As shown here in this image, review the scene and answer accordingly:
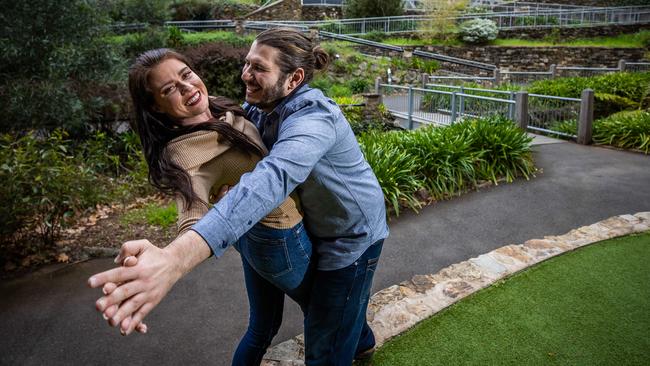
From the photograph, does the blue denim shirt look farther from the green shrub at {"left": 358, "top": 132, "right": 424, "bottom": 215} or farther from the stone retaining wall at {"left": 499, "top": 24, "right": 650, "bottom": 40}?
the stone retaining wall at {"left": 499, "top": 24, "right": 650, "bottom": 40}

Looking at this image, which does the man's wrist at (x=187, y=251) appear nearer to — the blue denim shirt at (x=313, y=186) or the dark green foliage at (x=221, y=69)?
the blue denim shirt at (x=313, y=186)

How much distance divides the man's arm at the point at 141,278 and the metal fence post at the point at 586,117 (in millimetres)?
10421

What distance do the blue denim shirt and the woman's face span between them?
0.29 meters

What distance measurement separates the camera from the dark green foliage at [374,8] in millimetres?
29531

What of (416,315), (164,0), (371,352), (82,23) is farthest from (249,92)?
(164,0)

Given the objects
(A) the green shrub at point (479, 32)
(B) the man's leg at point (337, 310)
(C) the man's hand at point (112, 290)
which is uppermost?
(A) the green shrub at point (479, 32)

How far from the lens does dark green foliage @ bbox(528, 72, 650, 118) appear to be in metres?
12.5

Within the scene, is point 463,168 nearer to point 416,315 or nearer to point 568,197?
point 568,197

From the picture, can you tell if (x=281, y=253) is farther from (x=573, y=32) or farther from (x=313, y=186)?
(x=573, y=32)

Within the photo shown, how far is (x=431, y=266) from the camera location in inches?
191

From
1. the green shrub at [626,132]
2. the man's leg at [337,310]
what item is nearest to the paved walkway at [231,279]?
the green shrub at [626,132]

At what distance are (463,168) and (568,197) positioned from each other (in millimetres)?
1478

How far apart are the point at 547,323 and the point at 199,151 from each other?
2974 millimetres

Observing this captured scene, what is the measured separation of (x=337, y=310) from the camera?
2029mm
